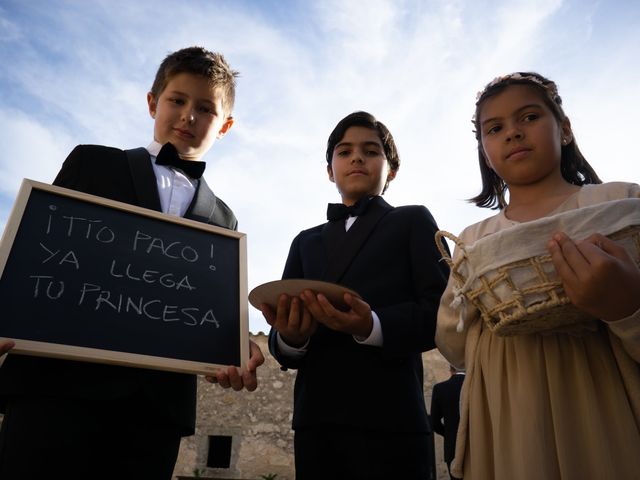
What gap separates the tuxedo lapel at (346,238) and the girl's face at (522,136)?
62 centimetres

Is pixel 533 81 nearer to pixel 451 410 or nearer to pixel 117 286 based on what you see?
pixel 117 286

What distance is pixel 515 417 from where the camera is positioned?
134 centimetres

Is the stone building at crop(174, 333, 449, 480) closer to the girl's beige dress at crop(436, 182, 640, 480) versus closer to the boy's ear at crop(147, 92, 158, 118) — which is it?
the boy's ear at crop(147, 92, 158, 118)

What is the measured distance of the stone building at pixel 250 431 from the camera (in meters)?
10.5

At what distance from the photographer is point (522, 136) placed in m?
1.77

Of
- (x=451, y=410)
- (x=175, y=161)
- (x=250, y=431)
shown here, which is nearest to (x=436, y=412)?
(x=451, y=410)

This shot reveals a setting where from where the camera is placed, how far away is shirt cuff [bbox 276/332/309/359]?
77.6 inches

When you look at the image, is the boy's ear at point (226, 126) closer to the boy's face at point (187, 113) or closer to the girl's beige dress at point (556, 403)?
the boy's face at point (187, 113)

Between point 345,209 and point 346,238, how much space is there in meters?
0.25

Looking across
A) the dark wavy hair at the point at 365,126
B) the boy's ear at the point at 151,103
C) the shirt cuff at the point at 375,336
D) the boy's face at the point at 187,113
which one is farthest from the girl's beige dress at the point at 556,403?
the boy's ear at the point at 151,103

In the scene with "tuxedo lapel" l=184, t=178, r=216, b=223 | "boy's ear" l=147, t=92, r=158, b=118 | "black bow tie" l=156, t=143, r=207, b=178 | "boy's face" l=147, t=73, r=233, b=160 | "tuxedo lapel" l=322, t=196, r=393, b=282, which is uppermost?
"boy's ear" l=147, t=92, r=158, b=118

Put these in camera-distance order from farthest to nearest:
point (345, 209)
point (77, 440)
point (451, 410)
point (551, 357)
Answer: point (451, 410)
point (345, 209)
point (77, 440)
point (551, 357)

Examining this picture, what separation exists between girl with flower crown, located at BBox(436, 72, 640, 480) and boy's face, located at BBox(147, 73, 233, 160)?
132 cm

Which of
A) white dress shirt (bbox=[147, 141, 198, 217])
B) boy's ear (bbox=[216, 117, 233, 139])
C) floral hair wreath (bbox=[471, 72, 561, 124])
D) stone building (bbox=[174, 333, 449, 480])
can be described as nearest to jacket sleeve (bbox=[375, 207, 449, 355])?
floral hair wreath (bbox=[471, 72, 561, 124])
